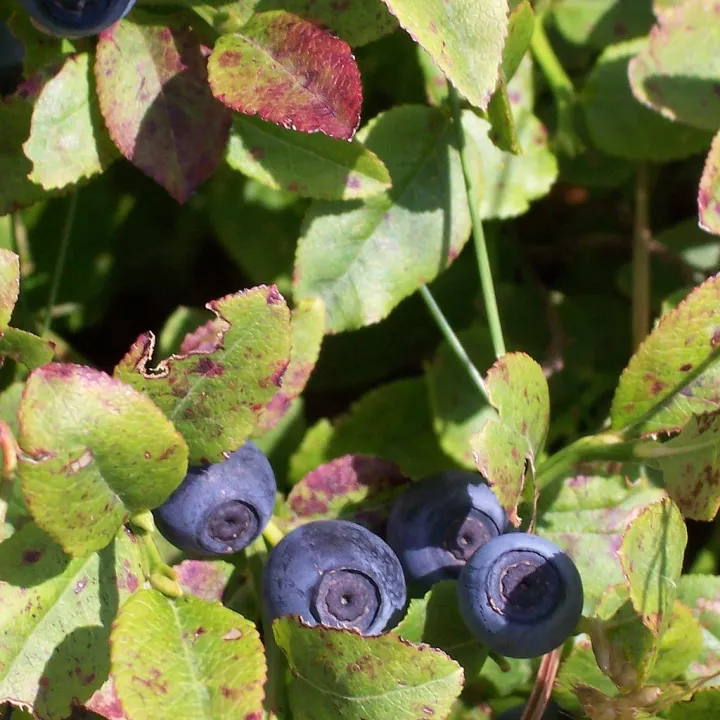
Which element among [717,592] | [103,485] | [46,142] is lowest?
[717,592]

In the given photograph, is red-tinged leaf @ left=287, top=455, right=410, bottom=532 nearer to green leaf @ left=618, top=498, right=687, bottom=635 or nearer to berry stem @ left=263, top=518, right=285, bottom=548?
berry stem @ left=263, top=518, right=285, bottom=548

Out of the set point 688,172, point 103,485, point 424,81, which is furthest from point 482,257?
point 688,172

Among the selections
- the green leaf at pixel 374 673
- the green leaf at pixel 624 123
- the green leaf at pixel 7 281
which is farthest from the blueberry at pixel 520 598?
the green leaf at pixel 624 123

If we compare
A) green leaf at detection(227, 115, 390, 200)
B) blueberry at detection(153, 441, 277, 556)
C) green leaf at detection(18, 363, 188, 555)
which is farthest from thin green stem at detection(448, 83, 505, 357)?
green leaf at detection(18, 363, 188, 555)

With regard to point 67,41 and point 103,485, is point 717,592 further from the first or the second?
point 67,41

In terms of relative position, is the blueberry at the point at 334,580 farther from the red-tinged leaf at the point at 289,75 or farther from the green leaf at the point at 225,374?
the red-tinged leaf at the point at 289,75

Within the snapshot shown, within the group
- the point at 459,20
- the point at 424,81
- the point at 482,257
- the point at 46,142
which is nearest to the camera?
the point at 459,20

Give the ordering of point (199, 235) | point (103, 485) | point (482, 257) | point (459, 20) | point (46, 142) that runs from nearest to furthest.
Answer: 1. point (103, 485)
2. point (459, 20)
3. point (46, 142)
4. point (482, 257)
5. point (199, 235)
